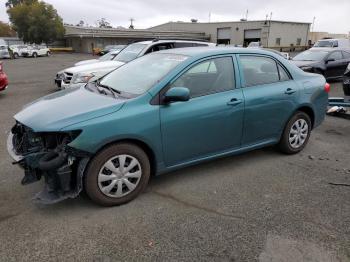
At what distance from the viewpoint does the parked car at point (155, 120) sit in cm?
339

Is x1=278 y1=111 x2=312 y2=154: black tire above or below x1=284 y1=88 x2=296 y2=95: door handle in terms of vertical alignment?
below

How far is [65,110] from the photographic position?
3.57 metres

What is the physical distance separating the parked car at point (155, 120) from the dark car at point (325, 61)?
329 inches

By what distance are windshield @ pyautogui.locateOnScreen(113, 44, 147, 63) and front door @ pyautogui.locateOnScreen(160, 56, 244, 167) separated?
18.8ft

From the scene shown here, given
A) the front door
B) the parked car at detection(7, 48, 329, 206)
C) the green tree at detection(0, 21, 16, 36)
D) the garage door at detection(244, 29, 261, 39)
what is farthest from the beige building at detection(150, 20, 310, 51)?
the green tree at detection(0, 21, 16, 36)

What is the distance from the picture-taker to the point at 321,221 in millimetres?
3426

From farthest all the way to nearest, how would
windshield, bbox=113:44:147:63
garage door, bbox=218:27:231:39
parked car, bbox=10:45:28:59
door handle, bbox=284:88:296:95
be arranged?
garage door, bbox=218:27:231:39 → parked car, bbox=10:45:28:59 → windshield, bbox=113:44:147:63 → door handle, bbox=284:88:296:95

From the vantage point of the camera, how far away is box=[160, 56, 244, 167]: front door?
3850mm

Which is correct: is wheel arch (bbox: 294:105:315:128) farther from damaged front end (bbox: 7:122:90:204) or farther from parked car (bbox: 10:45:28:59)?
parked car (bbox: 10:45:28:59)

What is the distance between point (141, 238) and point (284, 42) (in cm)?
5575

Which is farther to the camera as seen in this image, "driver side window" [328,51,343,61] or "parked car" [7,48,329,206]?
"driver side window" [328,51,343,61]

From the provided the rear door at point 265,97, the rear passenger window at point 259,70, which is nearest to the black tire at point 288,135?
the rear door at point 265,97

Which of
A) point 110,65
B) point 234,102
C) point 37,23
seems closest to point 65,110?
point 234,102

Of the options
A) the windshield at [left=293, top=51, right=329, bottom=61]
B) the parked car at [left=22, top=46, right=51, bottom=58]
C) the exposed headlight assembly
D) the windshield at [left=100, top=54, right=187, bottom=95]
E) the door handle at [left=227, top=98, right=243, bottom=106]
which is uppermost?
the windshield at [left=100, top=54, right=187, bottom=95]
